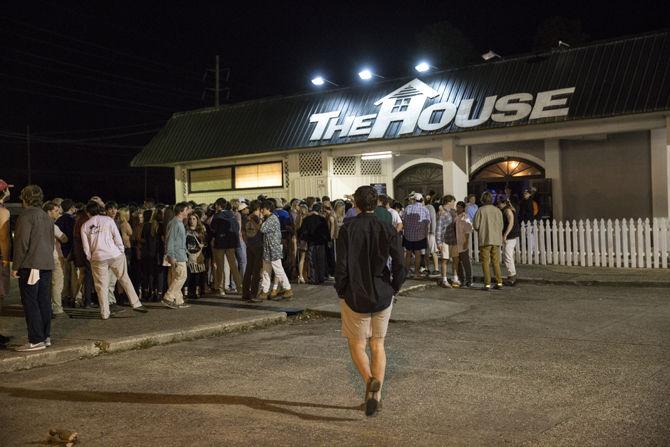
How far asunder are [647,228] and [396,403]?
468 inches

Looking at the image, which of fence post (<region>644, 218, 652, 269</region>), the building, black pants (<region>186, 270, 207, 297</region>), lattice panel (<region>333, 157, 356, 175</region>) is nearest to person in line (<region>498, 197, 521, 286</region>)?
fence post (<region>644, 218, 652, 269</region>)

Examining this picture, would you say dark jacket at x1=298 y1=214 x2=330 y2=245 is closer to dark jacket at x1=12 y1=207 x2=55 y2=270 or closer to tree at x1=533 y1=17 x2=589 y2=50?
dark jacket at x1=12 y1=207 x2=55 y2=270

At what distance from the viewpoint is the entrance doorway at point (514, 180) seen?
66.1 ft

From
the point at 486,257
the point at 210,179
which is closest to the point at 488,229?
the point at 486,257

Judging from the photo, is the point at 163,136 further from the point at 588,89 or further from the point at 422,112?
the point at 588,89

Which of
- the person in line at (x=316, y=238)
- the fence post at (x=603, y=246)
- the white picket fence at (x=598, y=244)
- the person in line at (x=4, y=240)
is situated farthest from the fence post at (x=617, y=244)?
the person in line at (x=4, y=240)

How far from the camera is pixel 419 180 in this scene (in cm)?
2344

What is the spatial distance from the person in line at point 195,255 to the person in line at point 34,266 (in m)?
3.93

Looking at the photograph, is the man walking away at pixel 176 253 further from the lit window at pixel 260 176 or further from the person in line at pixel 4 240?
the lit window at pixel 260 176

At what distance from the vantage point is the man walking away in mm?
11727

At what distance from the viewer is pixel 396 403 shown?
6.18m

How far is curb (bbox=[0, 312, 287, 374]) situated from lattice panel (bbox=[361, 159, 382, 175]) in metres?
13.0

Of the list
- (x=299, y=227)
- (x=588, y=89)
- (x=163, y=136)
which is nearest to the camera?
(x=299, y=227)

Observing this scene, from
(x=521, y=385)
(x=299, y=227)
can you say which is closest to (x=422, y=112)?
(x=299, y=227)
